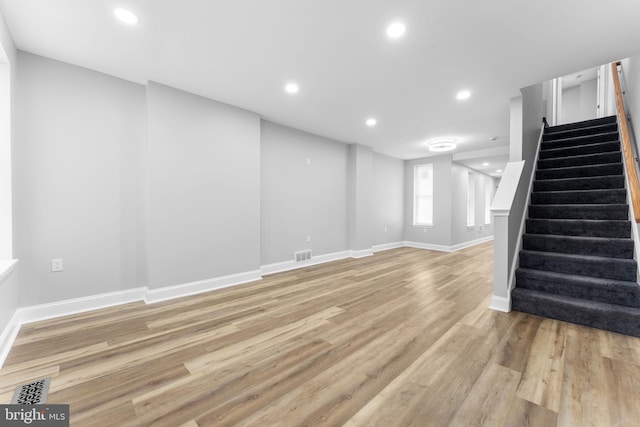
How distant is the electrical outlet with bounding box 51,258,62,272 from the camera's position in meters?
2.62

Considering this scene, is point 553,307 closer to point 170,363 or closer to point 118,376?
point 170,363

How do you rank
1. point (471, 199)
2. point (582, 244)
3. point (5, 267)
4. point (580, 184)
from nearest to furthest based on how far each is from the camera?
point (5, 267), point (582, 244), point (580, 184), point (471, 199)

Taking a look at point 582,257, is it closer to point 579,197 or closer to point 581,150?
point 579,197

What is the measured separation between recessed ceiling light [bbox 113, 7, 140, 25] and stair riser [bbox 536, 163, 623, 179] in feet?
17.8

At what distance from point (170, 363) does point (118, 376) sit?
0.30 meters

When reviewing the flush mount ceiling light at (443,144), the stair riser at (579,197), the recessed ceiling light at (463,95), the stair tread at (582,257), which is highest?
the recessed ceiling light at (463,95)

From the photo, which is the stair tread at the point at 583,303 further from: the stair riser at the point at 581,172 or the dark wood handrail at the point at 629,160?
the stair riser at the point at 581,172

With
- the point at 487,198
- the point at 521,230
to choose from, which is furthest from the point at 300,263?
the point at 487,198

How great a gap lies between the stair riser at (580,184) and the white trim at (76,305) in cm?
572

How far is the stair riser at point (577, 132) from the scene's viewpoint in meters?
4.21

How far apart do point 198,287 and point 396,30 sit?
3.60 meters

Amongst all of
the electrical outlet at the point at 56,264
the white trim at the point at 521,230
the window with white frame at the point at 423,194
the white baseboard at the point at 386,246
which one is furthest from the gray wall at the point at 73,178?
the window with white frame at the point at 423,194

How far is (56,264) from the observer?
8.65ft

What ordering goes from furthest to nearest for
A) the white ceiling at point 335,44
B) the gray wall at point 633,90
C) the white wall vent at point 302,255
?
the white wall vent at point 302,255, the gray wall at point 633,90, the white ceiling at point 335,44
